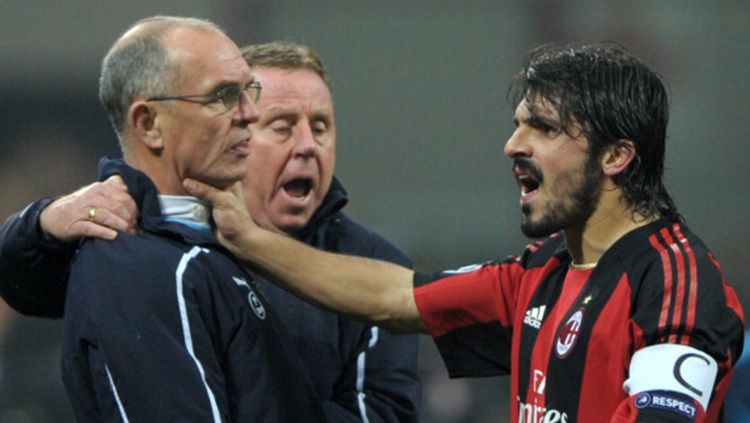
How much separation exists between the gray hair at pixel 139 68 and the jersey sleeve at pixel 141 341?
0.30m

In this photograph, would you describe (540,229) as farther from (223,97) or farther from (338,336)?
(223,97)

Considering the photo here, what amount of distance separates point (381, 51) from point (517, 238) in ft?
3.31

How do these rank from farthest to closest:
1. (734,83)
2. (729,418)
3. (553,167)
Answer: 1. (734,83)
2. (729,418)
3. (553,167)

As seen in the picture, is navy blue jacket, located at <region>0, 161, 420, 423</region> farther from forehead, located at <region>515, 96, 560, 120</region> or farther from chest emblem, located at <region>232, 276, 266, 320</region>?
forehead, located at <region>515, 96, 560, 120</region>

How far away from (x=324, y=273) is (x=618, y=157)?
691 millimetres

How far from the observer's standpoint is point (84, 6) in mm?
6734

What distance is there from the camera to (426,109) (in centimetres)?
672

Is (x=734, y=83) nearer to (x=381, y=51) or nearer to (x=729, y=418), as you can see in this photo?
(x=381, y=51)

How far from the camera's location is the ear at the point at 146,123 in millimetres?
2963

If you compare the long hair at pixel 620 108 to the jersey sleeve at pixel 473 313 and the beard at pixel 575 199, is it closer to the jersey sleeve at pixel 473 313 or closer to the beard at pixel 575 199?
the beard at pixel 575 199

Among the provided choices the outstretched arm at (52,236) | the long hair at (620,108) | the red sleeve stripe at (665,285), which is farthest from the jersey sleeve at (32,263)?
the red sleeve stripe at (665,285)

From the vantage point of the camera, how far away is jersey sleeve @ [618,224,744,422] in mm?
2838

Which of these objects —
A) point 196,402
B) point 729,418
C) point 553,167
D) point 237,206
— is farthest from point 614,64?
point 729,418

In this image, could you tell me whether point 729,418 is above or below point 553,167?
below
